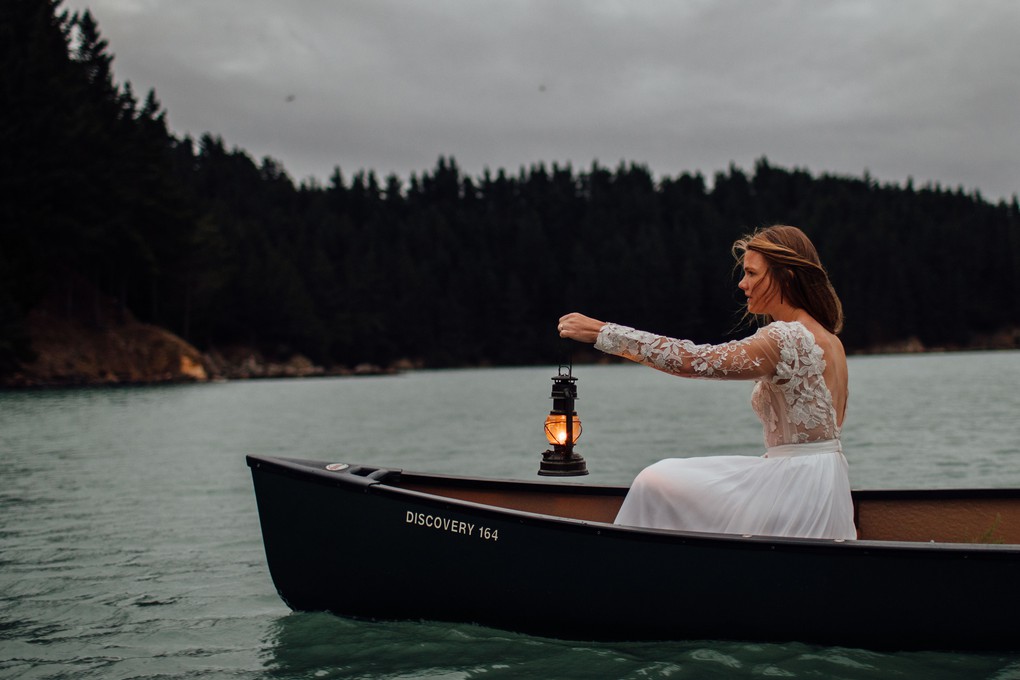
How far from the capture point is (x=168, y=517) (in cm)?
978

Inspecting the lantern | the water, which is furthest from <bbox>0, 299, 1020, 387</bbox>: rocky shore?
the lantern

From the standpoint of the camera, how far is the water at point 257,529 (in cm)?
468

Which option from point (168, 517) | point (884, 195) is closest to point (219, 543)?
point (168, 517)

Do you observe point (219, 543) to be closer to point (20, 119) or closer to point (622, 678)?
point (622, 678)

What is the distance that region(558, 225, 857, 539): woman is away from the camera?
3947 mm

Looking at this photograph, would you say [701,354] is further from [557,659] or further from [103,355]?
[103,355]

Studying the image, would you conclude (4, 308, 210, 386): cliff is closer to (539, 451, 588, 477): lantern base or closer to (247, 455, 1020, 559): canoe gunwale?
(247, 455, 1020, 559): canoe gunwale

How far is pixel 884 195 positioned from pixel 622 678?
14084 centimetres

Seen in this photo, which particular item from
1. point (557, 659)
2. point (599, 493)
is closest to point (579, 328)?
point (557, 659)

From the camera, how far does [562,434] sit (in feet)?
15.6

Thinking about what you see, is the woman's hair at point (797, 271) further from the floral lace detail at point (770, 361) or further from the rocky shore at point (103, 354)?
the rocky shore at point (103, 354)

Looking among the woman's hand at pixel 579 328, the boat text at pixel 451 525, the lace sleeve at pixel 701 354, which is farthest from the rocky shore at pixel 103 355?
the lace sleeve at pixel 701 354

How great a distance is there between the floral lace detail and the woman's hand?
5 centimetres

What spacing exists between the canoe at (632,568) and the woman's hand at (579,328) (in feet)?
3.29
